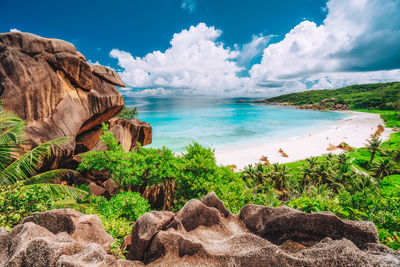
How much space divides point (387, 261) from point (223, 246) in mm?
2832

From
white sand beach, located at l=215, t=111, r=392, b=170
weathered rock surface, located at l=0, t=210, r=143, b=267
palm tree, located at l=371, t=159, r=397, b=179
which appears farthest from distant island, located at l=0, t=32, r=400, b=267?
white sand beach, located at l=215, t=111, r=392, b=170

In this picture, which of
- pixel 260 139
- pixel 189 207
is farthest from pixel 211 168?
pixel 260 139

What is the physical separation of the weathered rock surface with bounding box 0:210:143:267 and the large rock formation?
11.0 m

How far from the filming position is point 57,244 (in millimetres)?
2875

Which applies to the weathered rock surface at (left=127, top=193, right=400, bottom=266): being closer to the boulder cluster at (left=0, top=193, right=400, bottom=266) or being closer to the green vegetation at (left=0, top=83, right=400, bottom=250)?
the boulder cluster at (left=0, top=193, right=400, bottom=266)

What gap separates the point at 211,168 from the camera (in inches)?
402

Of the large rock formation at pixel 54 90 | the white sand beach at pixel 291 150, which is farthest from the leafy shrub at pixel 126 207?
the white sand beach at pixel 291 150

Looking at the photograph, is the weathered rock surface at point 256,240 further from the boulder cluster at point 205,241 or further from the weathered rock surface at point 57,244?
the weathered rock surface at point 57,244

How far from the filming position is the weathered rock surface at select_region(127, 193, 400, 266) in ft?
9.27

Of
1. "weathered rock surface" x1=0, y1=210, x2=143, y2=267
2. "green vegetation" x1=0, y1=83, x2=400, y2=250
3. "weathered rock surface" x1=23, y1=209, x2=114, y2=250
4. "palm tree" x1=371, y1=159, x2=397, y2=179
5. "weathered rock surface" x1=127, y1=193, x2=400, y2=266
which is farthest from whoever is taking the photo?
"palm tree" x1=371, y1=159, x2=397, y2=179

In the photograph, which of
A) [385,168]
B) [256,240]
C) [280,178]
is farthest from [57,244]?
[385,168]

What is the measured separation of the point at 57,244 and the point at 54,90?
14.9 m

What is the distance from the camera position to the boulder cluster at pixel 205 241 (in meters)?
2.76

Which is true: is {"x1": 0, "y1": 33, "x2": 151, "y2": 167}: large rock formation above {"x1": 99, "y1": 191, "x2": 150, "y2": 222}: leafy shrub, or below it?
above
